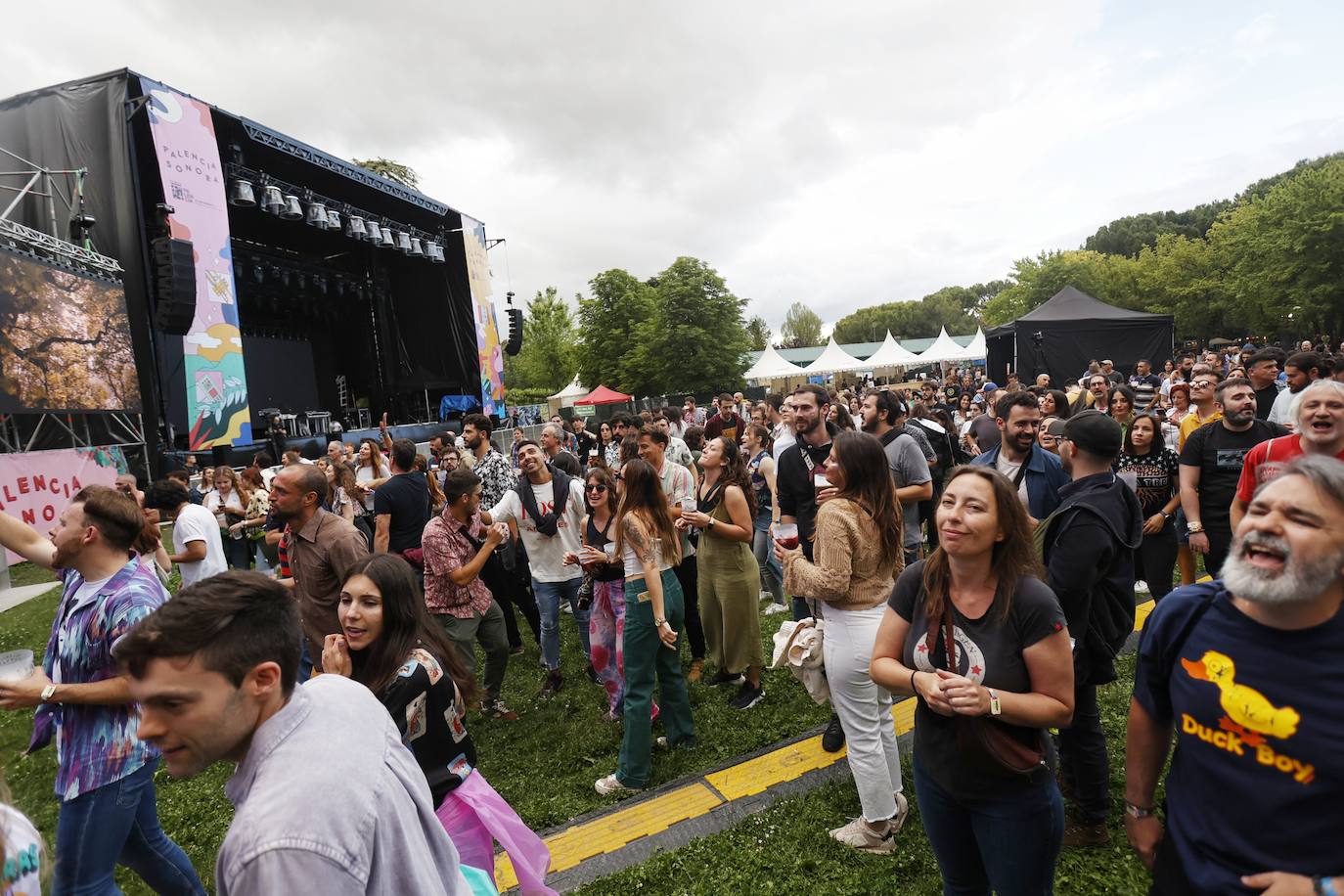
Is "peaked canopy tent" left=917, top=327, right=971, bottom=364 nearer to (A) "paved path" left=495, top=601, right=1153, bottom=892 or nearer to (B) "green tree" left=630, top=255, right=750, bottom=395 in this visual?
(B) "green tree" left=630, top=255, right=750, bottom=395

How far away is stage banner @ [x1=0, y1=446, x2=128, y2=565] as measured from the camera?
27.7 feet

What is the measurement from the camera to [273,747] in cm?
120

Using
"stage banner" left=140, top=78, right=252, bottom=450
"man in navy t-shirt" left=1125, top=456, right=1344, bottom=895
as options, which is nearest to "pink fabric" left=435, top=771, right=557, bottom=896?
"man in navy t-shirt" left=1125, top=456, right=1344, bottom=895

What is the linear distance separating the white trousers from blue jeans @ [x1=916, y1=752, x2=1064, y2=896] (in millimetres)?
906

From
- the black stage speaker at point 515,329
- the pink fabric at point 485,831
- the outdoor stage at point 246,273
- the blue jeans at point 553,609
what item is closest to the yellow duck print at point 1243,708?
the pink fabric at point 485,831

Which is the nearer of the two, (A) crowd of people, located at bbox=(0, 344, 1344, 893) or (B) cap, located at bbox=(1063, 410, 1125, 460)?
(A) crowd of people, located at bbox=(0, 344, 1344, 893)

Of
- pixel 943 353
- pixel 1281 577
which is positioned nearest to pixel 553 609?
pixel 1281 577

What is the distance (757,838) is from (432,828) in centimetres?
231

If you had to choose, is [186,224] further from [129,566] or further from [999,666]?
[999,666]

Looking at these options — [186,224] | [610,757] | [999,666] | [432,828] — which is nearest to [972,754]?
[999,666]

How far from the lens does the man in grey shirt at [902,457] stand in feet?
14.6

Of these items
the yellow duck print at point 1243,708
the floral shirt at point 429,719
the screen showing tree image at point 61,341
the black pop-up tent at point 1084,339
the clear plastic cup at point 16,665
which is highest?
the screen showing tree image at point 61,341

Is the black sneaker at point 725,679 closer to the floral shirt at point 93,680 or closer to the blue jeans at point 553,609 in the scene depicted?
the blue jeans at point 553,609

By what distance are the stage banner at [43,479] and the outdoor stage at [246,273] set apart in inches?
17.9
